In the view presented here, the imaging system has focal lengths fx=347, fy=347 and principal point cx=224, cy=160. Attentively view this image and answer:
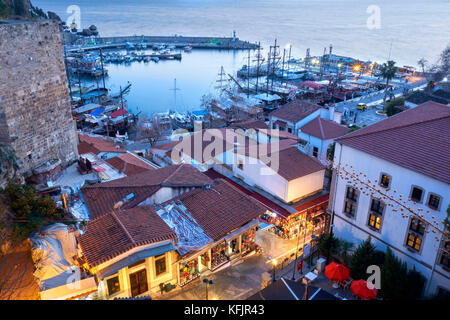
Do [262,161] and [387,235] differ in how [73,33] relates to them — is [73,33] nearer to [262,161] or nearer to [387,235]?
[262,161]

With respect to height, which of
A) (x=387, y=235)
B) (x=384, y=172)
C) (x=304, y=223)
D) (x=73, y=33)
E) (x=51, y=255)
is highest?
(x=73, y=33)

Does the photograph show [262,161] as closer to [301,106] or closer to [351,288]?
[351,288]

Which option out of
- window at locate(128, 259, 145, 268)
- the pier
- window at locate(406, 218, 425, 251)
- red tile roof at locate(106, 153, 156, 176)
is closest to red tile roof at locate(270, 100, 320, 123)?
red tile roof at locate(106, 153, 156, 176)

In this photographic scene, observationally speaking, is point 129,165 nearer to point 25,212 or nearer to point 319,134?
point 25,212

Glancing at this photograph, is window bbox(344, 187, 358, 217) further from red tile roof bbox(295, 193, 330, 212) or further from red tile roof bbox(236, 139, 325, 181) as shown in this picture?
red tile roof bbox(236, 139, 325, 181)

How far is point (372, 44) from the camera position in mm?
125500

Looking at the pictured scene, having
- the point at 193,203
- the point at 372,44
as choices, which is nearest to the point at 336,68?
the point at 372,44

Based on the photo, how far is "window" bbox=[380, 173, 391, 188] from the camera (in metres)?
15.7

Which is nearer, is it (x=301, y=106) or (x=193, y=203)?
(x=193, y=203)

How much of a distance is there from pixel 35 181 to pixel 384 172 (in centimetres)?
1681

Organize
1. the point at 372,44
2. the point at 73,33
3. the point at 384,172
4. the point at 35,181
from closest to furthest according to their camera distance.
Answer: the point at 384,172
the point at 35,181
the point at 73,33
the point at 372,44

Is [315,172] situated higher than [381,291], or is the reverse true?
[315,172]

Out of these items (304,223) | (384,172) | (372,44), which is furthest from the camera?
(372,44)

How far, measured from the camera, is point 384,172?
620 inches
